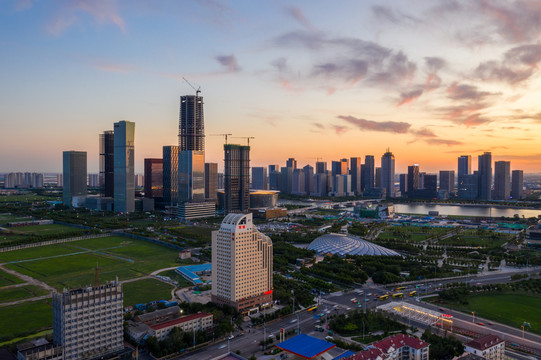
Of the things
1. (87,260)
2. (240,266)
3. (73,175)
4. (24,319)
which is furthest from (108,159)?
(240,266)

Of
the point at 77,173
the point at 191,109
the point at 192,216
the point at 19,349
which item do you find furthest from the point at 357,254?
→ the point at 77,173

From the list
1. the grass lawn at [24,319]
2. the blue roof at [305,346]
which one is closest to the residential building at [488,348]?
the blue roof at [305,346]

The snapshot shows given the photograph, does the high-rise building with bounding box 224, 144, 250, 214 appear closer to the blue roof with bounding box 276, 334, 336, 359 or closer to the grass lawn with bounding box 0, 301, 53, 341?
the grass lawn with bounding box 0, 301, 53, 341

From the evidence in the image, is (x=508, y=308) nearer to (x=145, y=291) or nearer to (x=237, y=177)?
(x=145, y=291)

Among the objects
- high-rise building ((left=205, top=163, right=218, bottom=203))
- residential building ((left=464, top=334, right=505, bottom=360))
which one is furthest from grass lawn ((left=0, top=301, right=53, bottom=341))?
high-rise building ((left=205, top=163, right=218, bottom=203))

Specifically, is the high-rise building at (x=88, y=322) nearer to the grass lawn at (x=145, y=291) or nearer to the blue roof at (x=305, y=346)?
the grass lawn at (x=145, y=291)

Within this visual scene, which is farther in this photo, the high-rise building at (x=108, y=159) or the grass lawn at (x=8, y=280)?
the high-rise building at (x=108, y=159)

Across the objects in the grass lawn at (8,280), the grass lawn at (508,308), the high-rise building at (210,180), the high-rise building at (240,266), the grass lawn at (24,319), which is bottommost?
the grass lawn at (24,319)
